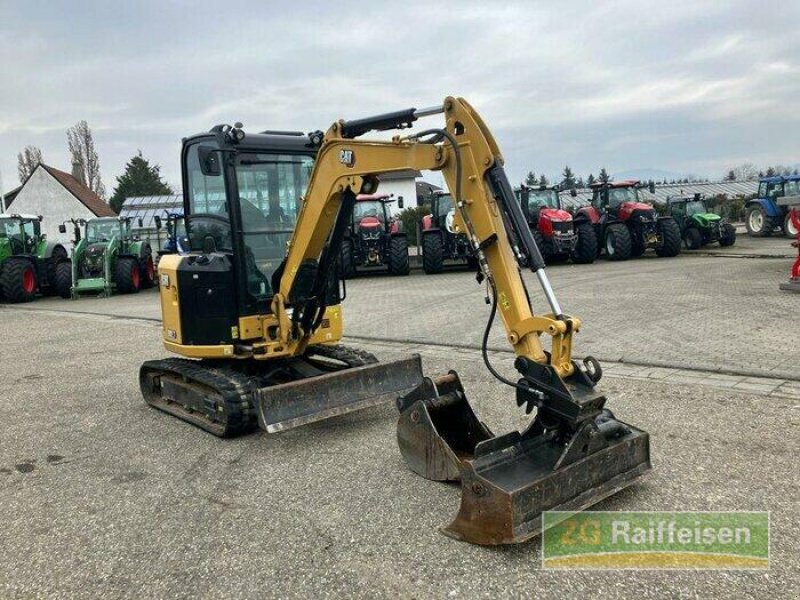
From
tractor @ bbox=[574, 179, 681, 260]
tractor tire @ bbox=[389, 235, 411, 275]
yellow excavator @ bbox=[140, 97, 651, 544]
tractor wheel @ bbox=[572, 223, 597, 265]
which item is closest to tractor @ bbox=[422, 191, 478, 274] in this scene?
tractor tire @ bbox=[389, 235, 411, 275]

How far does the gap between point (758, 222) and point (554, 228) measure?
40.1ft

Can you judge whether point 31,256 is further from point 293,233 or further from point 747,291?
point 747,291

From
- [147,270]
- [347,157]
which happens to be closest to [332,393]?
[347,157]

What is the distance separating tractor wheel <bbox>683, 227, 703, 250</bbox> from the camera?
76.3 feet

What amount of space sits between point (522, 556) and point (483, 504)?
328 millimetres

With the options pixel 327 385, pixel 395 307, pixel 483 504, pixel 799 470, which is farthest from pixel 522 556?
pixel 395 307

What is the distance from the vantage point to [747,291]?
470 inches

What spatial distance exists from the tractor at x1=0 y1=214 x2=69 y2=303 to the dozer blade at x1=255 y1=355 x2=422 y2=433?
16.9m

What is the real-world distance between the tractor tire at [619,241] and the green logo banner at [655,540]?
1798 cm

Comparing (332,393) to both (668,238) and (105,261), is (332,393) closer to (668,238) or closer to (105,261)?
(105,261)

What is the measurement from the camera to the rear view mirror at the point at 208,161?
564 cm

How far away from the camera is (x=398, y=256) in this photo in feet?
67.3

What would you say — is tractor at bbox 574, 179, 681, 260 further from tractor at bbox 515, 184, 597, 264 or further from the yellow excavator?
the yellow excavator

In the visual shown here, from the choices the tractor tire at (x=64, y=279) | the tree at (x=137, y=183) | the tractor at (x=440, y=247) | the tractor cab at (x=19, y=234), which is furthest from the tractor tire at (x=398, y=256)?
the tree at (x=137, y=183)
